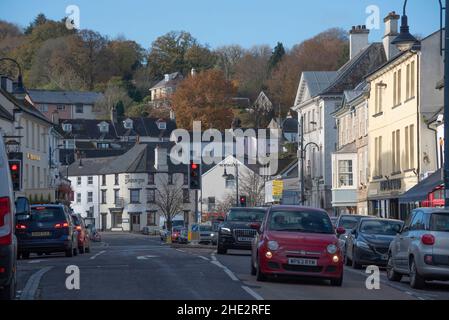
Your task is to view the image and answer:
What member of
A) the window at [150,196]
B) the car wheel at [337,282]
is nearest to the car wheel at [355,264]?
the car wheel at [337,282]

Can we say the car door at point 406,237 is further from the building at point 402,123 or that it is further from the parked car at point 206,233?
the parked car at point 206,233

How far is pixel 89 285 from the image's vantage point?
1981cm

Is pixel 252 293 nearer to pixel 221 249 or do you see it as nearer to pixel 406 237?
pixel 406 237

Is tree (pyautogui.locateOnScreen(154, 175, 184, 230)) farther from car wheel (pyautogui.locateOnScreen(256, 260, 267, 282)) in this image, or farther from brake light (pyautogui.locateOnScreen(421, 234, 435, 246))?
brake light (pyautogui.locateOnScreen(421, 234, 435, 246))

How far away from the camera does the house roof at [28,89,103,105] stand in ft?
516

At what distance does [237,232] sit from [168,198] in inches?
3051

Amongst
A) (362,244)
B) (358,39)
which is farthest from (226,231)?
(358,39)

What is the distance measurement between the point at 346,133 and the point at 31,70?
106304mm

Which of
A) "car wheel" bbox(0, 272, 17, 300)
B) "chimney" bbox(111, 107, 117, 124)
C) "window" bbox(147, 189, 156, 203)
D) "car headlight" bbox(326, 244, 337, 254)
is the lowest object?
"car wheel" bbox(0, 272, 17, 300)

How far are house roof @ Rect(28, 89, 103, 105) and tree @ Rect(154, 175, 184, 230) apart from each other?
147 ft

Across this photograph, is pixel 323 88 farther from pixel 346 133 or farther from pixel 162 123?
pixel 162 123

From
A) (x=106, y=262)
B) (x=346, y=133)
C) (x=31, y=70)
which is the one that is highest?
(x=31, y=70)

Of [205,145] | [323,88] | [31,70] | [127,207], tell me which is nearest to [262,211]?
[323,88]

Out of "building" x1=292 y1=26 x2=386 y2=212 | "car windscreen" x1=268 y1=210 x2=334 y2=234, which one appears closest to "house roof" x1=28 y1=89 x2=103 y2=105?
"building" x1=292 y1=26 x2=386 y2=212
